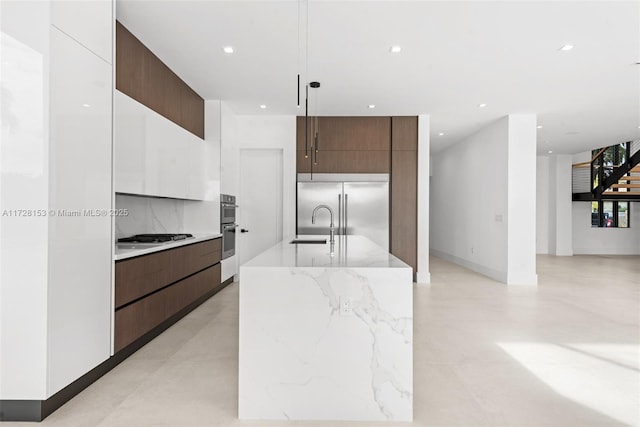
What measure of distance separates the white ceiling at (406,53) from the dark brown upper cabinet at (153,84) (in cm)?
10

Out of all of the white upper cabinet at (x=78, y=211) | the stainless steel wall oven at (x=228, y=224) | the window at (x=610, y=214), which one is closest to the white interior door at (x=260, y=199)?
the stainless steel wall oven at (x=228, y=224)

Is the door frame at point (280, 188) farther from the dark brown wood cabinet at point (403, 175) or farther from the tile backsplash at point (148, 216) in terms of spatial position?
the dark brown wood cabinet at point (403, 175)

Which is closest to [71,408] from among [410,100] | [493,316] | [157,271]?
[157,271]

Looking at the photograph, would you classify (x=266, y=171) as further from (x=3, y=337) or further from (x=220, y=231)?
(x=3, y=337)

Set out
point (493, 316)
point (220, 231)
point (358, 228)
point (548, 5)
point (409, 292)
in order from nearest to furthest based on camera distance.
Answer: point (409, 292) → point (548, 5) → point (493, 316) → point (220, 231) → point (358, 228)

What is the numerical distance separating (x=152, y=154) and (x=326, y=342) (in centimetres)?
247

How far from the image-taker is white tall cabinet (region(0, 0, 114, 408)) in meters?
1.91

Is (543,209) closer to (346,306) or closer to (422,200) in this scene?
(422,200)

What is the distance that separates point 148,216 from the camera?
4.05 m

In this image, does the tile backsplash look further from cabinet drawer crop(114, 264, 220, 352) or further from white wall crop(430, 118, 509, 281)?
white wall crop(430, 118, 509, 281)

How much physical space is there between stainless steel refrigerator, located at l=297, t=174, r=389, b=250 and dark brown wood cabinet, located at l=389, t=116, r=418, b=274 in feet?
0.50

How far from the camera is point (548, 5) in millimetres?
2705

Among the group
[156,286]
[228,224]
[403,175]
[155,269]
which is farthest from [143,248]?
[403,175]

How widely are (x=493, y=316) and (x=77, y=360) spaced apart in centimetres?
380
